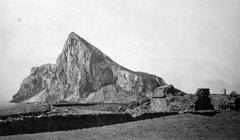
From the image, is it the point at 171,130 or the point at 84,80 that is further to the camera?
the point at 84,80

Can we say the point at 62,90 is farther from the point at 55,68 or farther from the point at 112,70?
the point at 112,70

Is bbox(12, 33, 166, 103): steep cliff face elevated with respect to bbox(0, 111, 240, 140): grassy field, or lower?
elevated

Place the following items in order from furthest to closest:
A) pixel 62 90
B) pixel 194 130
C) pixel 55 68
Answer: pixel 55 68, pixel 62 90, pixel 194 130

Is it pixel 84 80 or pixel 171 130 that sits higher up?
pixel 84 80

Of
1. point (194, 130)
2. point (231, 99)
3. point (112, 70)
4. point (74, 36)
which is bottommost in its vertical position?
point (194, 130)

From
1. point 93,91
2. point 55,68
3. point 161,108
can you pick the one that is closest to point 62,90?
point 55,68
